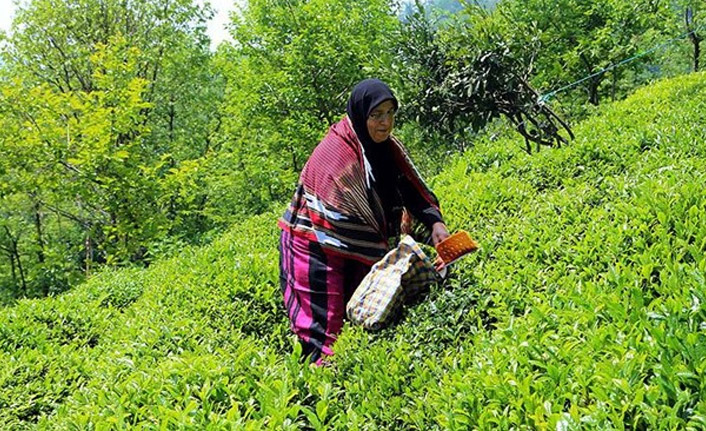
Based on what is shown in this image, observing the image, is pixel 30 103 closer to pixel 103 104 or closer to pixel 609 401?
pixel 103 104

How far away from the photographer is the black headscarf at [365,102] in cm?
293

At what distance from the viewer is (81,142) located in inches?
437

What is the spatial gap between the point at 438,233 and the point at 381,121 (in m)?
0.81

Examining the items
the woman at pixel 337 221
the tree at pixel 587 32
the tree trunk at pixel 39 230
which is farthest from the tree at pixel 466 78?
the tree trunk at pixel 39 230

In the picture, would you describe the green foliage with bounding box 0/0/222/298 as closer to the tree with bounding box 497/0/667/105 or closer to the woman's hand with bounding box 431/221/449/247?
the woman's hand with bounding box 431/221/449/247

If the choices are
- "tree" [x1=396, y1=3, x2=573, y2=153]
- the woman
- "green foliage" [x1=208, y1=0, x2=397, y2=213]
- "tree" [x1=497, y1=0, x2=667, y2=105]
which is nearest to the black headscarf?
the woman

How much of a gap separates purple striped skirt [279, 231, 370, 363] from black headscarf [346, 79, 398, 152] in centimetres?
70

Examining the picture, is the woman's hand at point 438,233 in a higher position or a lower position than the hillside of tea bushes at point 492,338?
higher

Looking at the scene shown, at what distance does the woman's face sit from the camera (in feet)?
9.66

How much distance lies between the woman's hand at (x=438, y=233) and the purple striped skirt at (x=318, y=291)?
0.51 metres

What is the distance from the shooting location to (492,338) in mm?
2271

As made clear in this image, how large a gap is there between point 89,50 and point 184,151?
4.76 metres

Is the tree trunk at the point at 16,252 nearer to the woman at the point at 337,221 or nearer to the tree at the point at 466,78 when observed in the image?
the tree at the point at 466,78

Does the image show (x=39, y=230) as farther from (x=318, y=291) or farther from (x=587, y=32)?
(x=318, y=291)
